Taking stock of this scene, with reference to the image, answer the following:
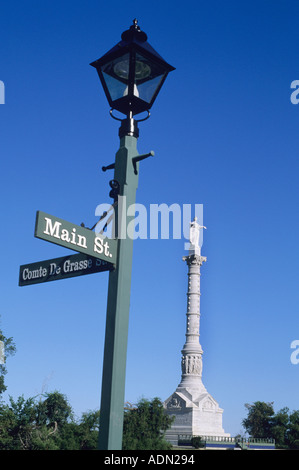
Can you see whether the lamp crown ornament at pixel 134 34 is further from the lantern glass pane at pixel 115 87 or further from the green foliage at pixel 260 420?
the green foliage at pixel 260 420

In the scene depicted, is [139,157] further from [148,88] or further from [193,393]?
[193,393]

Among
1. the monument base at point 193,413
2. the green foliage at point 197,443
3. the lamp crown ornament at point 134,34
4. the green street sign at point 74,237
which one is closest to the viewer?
the green street sign at point 74,237

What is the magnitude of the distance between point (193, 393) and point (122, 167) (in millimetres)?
47826

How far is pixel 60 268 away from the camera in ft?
19.4

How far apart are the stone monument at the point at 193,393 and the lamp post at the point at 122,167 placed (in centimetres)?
4454

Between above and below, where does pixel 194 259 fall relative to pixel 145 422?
above

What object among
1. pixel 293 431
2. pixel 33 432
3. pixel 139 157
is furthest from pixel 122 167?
pixel 293 431

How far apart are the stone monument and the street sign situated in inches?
1732

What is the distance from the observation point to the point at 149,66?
5.94m

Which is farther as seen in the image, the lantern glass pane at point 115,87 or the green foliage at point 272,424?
the green foliage at point 272,424

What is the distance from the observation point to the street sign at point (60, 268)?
5.64 metres

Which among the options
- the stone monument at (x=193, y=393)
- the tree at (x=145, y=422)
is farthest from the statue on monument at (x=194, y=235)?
the tree at (x=145, y=422)
